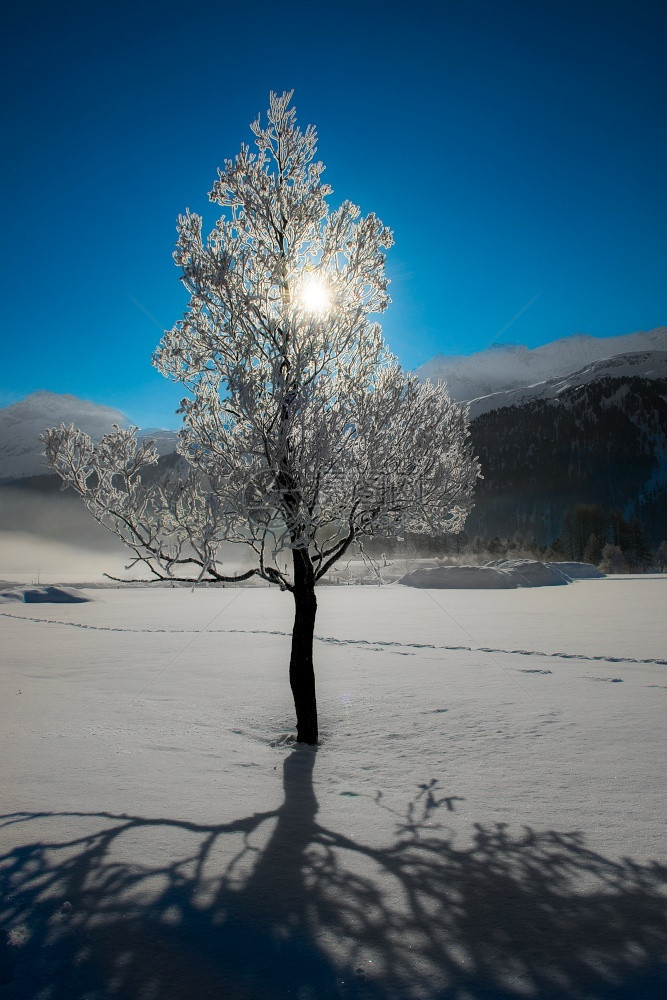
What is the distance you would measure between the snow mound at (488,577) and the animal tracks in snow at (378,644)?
2451cm

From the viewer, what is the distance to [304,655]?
8297 mm

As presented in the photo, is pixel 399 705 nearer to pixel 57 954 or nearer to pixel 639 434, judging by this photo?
pixel 57 954

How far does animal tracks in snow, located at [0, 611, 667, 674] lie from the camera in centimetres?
1285

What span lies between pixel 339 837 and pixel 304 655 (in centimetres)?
345

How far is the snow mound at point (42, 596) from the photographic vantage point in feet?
107

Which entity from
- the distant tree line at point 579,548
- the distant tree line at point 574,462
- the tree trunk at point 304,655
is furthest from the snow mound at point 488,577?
the distant tree line at point 574,462

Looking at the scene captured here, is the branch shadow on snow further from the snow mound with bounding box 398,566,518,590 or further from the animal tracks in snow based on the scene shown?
the snow mound with bounding box 398,566,518,590

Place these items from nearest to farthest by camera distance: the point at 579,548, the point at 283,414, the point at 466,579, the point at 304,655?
1. the point at 283,414
2. the point at 304,655
3. the point at 466,579
4. the point at 579,548

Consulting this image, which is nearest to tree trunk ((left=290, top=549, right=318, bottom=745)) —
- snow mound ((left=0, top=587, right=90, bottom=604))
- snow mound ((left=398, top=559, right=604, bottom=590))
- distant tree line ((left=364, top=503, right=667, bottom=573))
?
snow mound ((left=0, top=587, right=90, bottom=604))

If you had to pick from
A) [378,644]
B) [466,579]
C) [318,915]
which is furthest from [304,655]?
[466,579]

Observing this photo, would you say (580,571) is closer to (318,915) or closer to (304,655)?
(304,655)

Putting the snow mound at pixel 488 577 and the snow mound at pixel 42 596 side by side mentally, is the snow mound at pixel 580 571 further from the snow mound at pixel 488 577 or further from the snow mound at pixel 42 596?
the snow mound at pixel 42 596

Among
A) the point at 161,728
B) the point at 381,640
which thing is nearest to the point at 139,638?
the point at 381,640

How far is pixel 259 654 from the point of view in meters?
15.1
